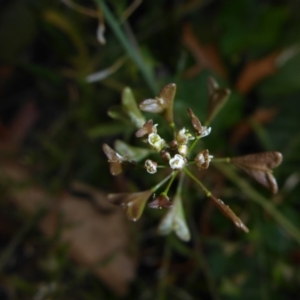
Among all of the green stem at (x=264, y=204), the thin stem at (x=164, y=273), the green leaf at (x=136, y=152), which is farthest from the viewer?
the thin stem at (x=164, y=273)

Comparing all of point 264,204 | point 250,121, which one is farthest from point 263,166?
point 250,121

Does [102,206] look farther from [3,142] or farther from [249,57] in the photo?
[249,57]

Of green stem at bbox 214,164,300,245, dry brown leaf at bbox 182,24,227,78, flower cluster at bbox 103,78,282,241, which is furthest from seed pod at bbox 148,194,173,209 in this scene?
dry brown leaf at bbox 182,24,227,78

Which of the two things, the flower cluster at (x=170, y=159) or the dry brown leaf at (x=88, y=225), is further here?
the dry brown leaf at (x=88, y=225)

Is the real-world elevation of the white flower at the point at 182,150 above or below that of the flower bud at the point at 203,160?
above

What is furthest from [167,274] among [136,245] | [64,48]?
[64,48]

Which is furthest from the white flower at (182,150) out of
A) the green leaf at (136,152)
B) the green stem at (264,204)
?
the green stem at (264,204)

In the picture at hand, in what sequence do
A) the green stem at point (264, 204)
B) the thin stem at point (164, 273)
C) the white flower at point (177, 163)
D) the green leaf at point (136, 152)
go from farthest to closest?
the thin stem at point (164, 273)
the green stem at point (264, 204)
the green leaf at point (136, 152)
the white flower at point (177, 163)

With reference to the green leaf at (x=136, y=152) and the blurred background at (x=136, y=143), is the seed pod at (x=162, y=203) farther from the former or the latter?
the blurred background at (x=136, y=143)
